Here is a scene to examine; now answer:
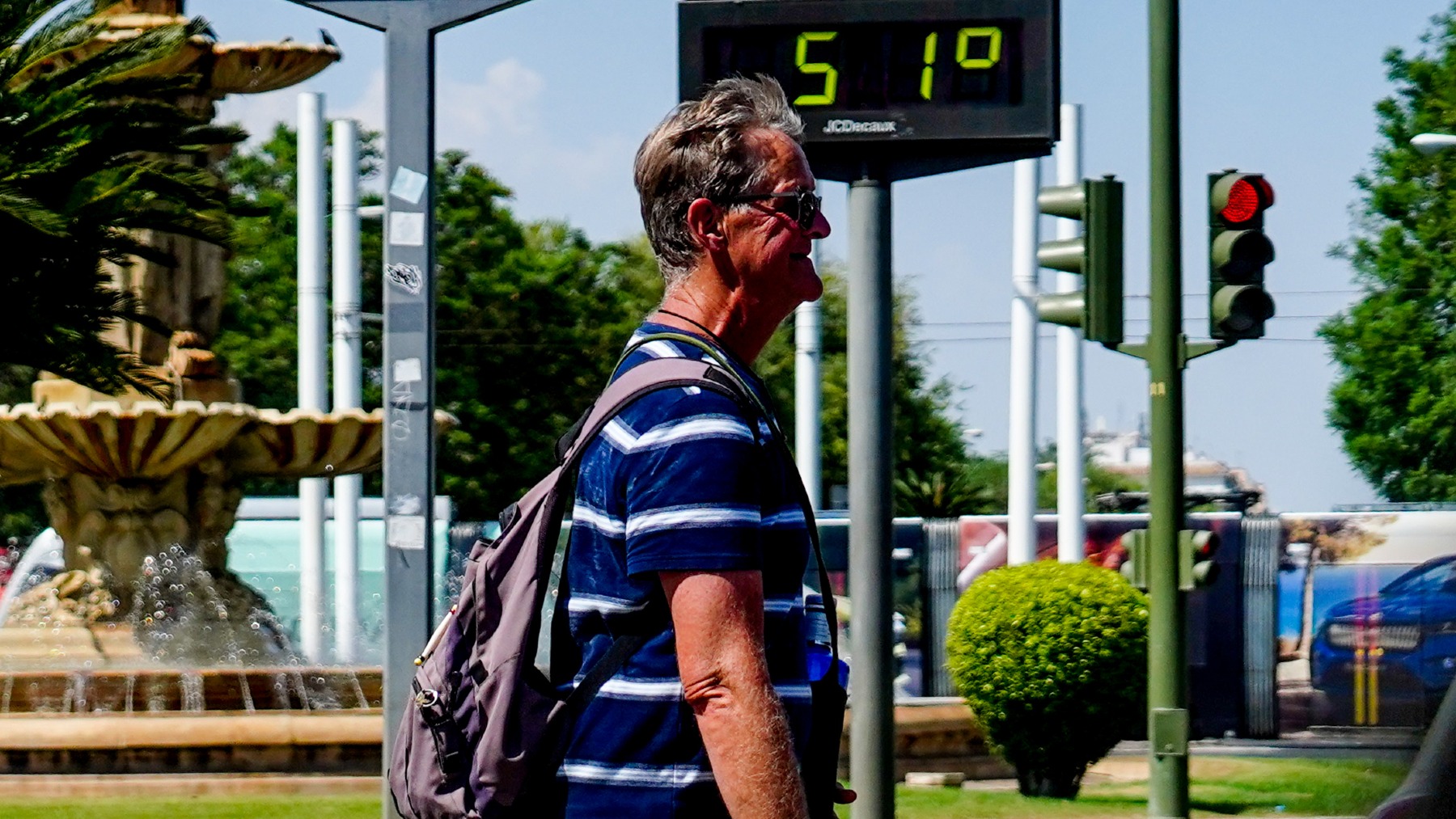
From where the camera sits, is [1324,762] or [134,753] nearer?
[134,753]

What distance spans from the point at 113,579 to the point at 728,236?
14853 millimetres

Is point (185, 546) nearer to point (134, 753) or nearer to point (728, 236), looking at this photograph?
point (134, 753)

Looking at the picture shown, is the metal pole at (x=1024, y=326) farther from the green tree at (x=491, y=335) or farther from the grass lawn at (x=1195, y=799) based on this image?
the green tree at (x=491, y=335)

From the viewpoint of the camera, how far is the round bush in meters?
13.3

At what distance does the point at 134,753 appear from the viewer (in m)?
11.7

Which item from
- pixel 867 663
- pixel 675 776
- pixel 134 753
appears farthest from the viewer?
pixel 134 753

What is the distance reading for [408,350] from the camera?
675cm

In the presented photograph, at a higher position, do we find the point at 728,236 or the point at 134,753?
the point at 728,236

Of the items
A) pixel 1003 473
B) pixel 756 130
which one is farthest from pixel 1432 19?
pixel 1003 473

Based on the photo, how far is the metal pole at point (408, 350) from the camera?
6727mm

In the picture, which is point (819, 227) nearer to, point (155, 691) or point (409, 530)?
point (409, 530)

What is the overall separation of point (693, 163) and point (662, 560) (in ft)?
1.93

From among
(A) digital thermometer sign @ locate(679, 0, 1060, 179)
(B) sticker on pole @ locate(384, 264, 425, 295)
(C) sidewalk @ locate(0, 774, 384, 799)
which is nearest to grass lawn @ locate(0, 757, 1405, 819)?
(C) sidewalk @ locate(0, 774, 384, 799)

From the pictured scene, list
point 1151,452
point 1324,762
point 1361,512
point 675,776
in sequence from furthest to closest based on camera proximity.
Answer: point 1361,512 < point 1324,762 < point 1151,452 < point 675,776
